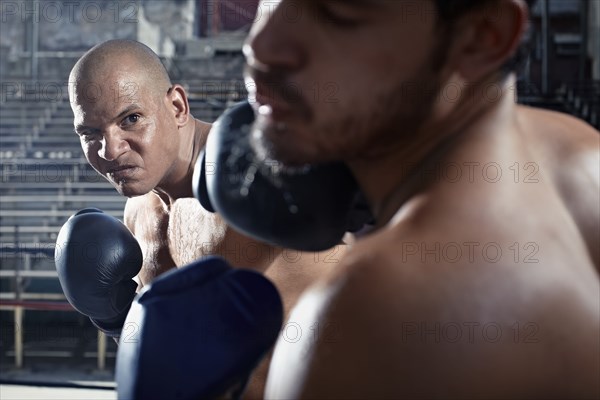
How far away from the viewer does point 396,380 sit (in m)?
0.60

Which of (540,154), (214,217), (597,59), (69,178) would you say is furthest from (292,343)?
(597,59)

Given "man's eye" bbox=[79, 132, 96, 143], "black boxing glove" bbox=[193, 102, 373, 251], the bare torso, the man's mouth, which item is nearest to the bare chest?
the man's mouth

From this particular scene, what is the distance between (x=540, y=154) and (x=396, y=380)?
0.35 meters

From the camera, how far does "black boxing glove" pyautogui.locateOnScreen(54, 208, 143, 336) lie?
1729 mm

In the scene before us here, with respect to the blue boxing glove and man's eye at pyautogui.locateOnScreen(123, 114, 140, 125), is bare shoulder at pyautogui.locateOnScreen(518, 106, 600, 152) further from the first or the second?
man's eye at pyautogui.locateOnScreen(123, 114, 140, 125)

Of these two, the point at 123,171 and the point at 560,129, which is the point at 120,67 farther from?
the point at 560,129

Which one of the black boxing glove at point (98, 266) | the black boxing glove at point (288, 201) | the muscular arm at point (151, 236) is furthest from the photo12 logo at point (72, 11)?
the black boxing glove at point (288, 201)

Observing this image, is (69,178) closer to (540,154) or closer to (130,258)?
(130,258)

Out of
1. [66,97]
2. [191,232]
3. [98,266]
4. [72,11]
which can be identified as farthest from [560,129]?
[72,11]

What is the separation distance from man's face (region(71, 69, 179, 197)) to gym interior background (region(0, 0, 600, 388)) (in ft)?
5.88

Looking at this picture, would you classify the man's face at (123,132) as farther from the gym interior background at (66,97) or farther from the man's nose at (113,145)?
the gym interior background at (66,97)

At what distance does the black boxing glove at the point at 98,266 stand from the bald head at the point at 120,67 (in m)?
0.34

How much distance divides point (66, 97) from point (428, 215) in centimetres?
838

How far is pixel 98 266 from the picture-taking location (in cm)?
171
